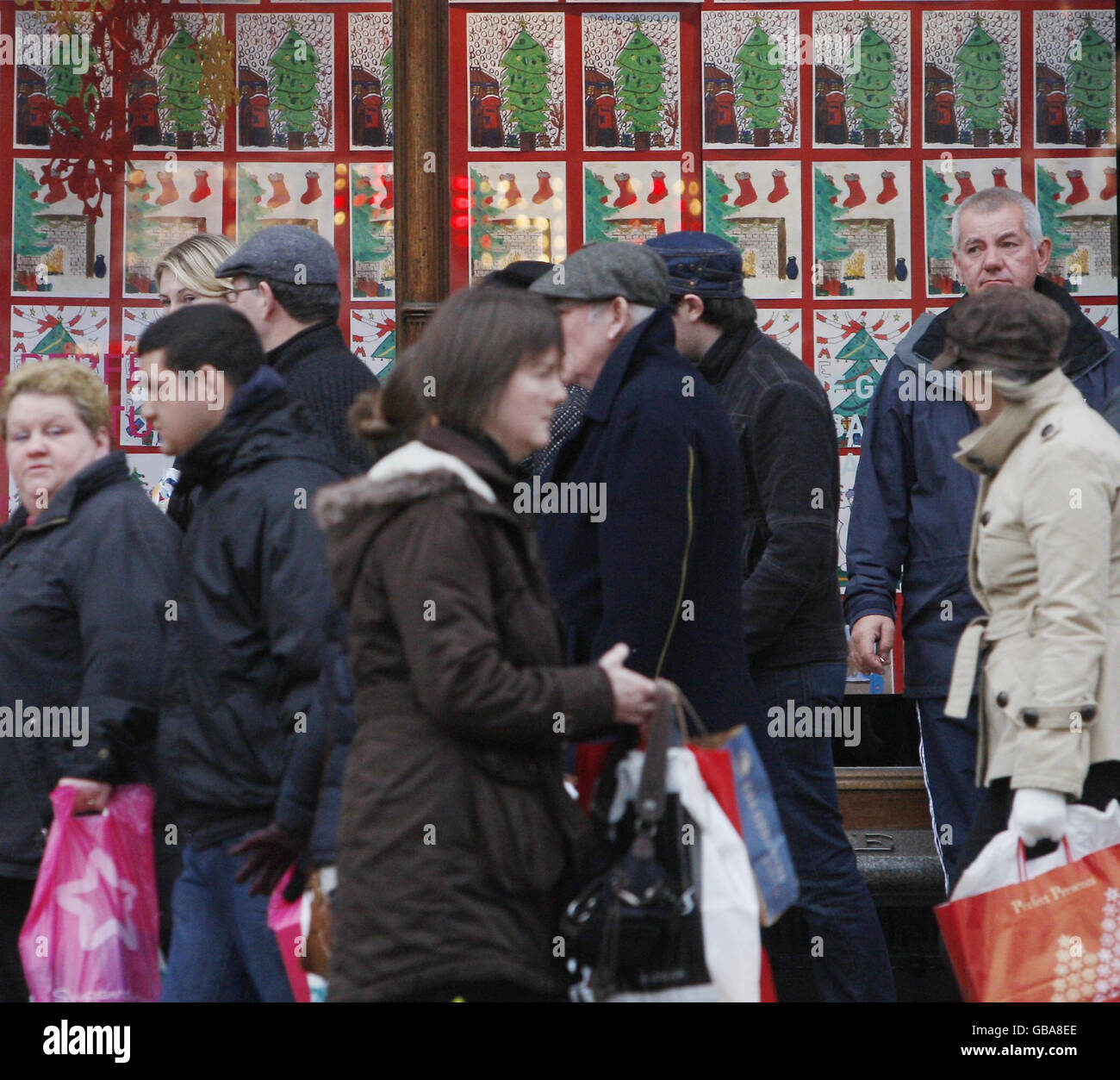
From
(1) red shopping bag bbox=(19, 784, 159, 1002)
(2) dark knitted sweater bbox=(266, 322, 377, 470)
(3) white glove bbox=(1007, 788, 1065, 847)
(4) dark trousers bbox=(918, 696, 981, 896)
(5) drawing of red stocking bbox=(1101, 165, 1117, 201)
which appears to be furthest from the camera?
(5) drawing of red stocking bbox=(1101, 165, 1117, 201)

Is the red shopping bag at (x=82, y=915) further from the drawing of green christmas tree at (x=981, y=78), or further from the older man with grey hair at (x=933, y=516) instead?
the drawing of green christmas tree at (x=981, y=78)

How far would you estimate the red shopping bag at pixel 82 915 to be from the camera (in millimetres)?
3945

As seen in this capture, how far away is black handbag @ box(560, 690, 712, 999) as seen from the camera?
299cm

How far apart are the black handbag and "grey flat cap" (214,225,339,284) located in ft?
6.48

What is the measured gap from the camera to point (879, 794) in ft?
19.1

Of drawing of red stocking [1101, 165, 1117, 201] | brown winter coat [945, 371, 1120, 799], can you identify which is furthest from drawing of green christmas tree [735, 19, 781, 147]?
brown winter coat [945, 371, 1120, 799]

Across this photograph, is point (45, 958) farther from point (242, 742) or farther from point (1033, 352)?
point (1033, 352)

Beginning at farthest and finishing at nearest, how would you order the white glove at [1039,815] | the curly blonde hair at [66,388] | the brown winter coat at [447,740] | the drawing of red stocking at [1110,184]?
the drawing of red stocking at [1110,184]
the curly blonde hair at [66,388]
the white glove at [1039,815]
the brown winter coat at [447,740]

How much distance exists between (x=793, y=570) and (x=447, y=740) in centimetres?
180

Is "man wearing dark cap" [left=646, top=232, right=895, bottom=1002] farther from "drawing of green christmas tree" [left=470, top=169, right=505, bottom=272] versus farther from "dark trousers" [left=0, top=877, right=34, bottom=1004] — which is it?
"dark trousers" [left=0, top=877, right=34, bottom=1004]

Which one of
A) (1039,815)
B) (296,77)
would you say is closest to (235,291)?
(296,77)
